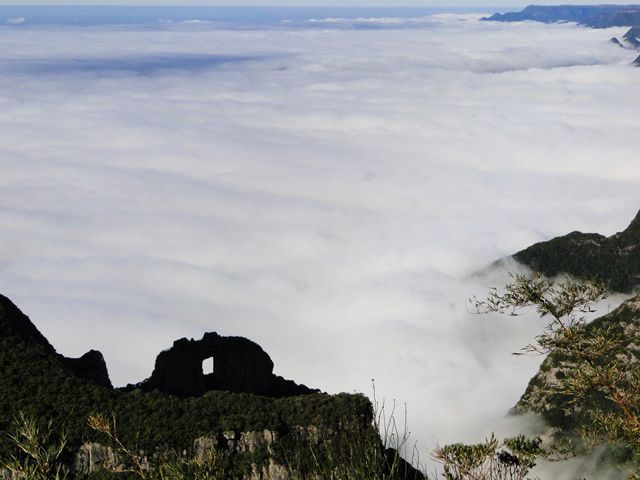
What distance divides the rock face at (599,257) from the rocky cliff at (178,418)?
97042 millimetres

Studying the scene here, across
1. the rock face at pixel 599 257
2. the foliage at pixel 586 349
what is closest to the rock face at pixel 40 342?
the foliage at pixel 586 349

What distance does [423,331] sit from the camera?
652ft

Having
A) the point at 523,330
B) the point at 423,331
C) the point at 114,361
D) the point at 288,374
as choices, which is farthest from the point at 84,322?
the point at 523,330

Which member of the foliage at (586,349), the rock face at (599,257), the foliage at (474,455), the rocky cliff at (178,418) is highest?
the rock face at (599,257)

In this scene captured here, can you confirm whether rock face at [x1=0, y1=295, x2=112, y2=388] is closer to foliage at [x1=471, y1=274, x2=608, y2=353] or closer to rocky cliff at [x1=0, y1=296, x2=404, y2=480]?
rocky cliff at [x1=0, y1=296, x2=404, y2=480]

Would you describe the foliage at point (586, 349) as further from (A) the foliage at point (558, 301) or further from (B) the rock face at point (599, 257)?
(B) the rock face at point (599, 257)

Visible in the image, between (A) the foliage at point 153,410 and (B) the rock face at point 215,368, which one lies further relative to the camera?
(B) the rock face at point 215,368

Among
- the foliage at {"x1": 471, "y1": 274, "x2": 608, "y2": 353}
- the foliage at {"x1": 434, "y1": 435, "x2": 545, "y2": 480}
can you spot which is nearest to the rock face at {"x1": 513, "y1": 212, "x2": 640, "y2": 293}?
the foliage at {"x1": 434, "y1": 435, "x2": 545, "y2": 480}

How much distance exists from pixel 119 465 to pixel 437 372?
407 feet

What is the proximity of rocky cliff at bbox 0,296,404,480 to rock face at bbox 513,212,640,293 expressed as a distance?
97042 mm

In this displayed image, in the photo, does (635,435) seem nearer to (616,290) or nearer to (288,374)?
(616,290)

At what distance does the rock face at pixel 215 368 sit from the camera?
68.4 meters

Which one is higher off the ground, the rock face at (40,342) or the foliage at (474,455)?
the rock face at (40,342)

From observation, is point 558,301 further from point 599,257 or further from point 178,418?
point 599,257
